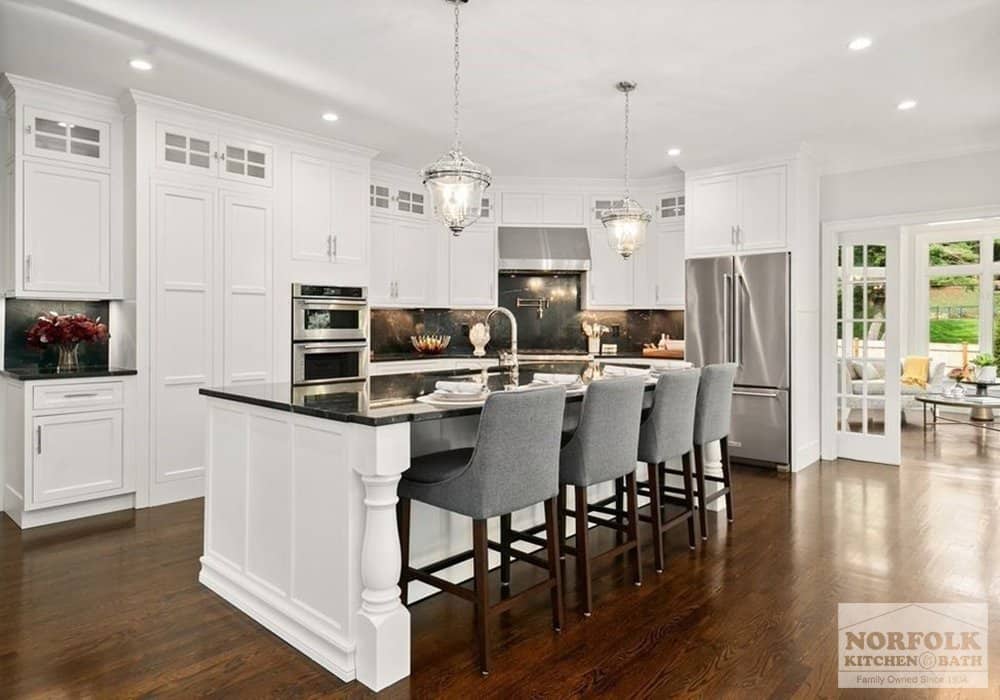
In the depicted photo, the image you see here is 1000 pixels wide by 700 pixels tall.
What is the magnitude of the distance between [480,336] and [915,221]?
389cm

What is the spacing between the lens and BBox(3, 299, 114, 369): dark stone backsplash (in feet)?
14.1

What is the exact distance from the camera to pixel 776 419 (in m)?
5.57

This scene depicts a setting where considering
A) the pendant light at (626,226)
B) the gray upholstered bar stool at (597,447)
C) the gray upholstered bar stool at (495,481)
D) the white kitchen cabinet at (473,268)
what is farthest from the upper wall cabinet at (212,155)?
the gray upholstered bar stool at (597,447)

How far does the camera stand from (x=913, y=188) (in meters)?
5.59

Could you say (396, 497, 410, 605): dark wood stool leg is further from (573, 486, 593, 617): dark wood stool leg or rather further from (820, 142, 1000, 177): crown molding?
(820, 142, 1000, 177): crown molding

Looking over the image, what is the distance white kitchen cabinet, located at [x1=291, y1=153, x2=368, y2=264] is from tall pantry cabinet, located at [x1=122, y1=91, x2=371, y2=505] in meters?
0.02

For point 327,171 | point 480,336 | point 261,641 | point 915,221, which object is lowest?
point 261,641

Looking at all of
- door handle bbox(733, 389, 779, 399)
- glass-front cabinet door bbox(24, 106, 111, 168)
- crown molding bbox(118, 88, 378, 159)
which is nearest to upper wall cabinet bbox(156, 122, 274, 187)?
crown molding bbox(118, 88, 378, 159)

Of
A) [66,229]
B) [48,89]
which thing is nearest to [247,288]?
[66,229]

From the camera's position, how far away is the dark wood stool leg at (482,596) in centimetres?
228

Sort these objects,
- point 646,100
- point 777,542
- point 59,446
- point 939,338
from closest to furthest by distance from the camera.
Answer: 1. point 777,542
2. point 59,446
3. point 646,100
4. point 939,338

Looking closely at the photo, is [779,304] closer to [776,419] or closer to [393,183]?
[776,419]

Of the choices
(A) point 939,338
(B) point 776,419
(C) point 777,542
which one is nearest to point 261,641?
(C) point 777,542

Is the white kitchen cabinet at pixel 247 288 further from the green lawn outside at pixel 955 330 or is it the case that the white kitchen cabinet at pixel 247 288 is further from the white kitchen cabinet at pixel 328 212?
the green lawn outside at pixel 955 330
